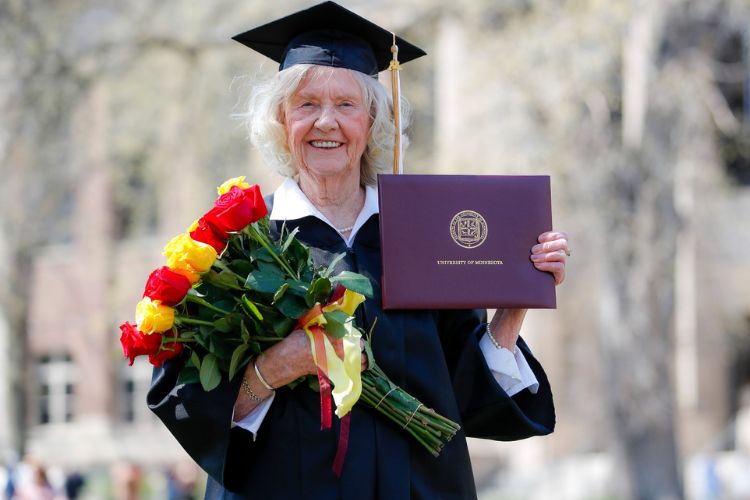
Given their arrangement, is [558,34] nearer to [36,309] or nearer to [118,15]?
[118,15]

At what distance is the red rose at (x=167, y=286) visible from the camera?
9.92 ft

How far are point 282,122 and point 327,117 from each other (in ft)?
0.64

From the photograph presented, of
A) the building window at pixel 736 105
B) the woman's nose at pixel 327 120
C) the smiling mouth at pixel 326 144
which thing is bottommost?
the smiling mouth at pixel 326 144

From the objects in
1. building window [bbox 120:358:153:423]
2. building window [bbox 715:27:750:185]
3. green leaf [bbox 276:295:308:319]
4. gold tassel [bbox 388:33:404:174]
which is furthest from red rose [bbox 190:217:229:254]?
building window [bbox 120:358:153:423]

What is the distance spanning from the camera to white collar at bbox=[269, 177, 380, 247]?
336 cm

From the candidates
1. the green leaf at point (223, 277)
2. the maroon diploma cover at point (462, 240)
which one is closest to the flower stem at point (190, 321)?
the green leaf at point (223, 277)

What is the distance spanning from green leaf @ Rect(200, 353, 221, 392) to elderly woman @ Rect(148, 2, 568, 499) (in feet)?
0.13

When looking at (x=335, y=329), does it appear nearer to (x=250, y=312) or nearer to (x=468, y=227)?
(x=250, y=312)

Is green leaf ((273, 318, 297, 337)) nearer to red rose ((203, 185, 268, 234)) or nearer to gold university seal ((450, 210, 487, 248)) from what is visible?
red rose ((203, 185, 268, 234))

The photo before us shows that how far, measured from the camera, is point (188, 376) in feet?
10.2

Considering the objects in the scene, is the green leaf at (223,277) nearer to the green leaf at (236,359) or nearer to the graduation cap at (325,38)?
the green leaf at (236,359)

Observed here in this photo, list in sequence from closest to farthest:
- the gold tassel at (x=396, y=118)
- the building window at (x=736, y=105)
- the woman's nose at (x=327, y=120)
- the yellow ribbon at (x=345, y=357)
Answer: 1. the yellow ribbon at (x=345, y=357)
2. the woman's nose at (x=327, y=120)
3. the gold tassel at (x=396, y=118)
4. the building window at (x=736, y=105)

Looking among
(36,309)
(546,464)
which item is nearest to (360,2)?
(546,464)

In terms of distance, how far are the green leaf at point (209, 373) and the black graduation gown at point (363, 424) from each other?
0.04 metres
